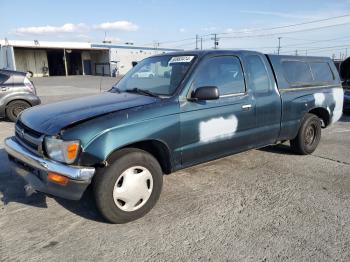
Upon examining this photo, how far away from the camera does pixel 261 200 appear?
4.02 m

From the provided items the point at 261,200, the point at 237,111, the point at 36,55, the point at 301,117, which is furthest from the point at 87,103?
the point at 36,55

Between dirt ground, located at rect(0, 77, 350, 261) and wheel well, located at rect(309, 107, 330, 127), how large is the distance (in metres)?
1.33

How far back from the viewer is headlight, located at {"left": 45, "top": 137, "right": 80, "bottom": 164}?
3.07 metres

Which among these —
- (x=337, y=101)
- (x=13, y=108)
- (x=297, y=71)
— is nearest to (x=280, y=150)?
(x=337, y=101)

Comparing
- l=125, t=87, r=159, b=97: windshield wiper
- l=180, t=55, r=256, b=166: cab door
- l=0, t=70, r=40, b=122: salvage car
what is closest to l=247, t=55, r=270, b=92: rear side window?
l=180, t=55, r=256, b=166: cab door

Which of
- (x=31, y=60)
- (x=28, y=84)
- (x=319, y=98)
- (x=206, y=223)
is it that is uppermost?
(x=31, y=60)

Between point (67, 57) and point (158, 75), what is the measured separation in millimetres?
45969

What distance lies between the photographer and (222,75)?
432 centimetres

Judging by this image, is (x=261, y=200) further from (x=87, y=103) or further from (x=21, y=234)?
(x=21, y=234)

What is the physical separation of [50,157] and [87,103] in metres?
0.97

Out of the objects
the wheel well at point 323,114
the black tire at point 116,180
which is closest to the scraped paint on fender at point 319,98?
the wheel well at point 323,114

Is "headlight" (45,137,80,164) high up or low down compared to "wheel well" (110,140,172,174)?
up

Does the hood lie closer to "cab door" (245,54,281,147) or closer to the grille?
the grille

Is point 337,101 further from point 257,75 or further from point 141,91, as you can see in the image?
point 141,91
